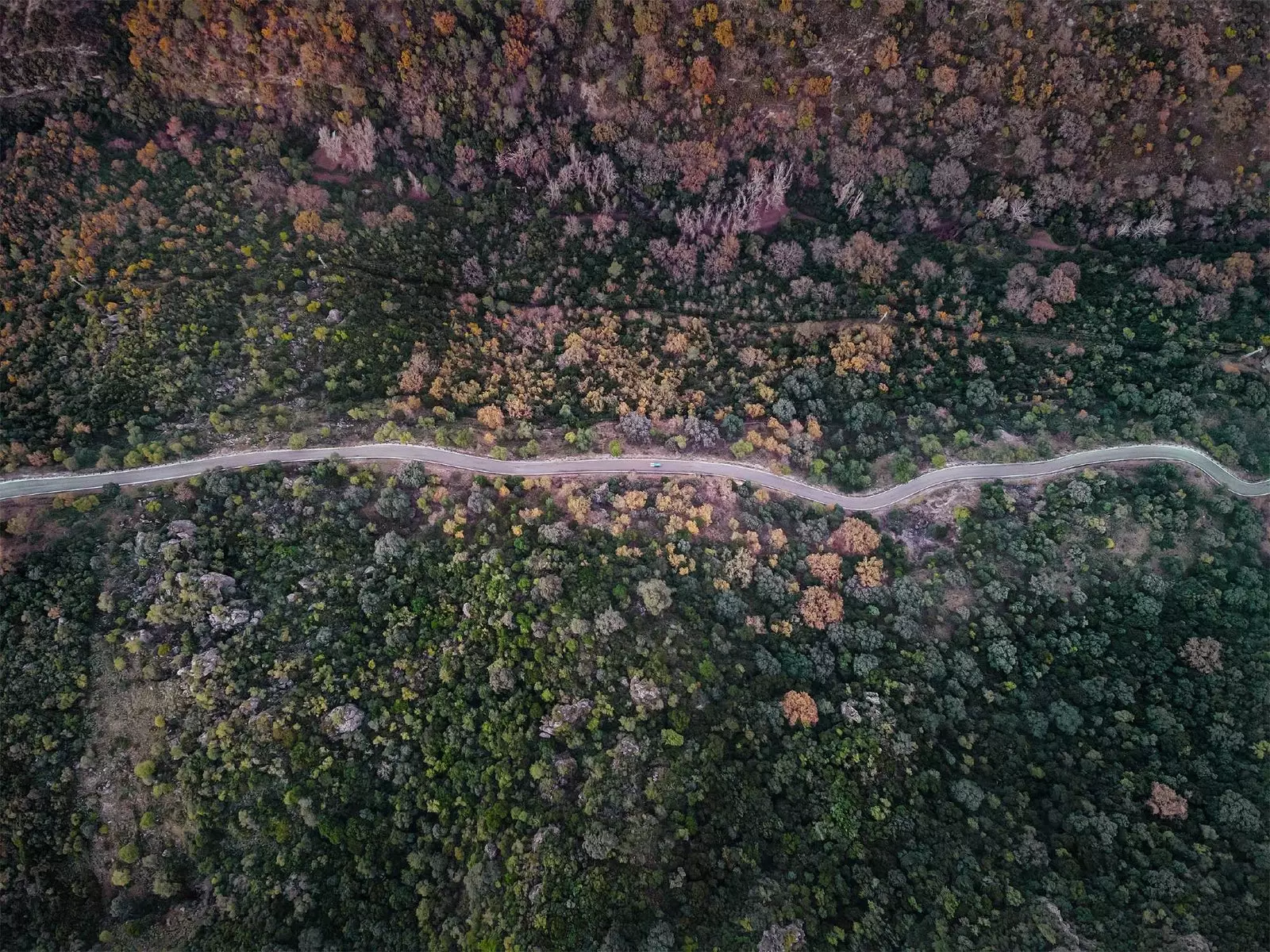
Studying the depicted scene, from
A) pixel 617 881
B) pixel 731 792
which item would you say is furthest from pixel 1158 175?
pixel 617 881

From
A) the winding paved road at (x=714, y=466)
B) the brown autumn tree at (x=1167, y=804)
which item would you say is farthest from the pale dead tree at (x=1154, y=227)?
the brown autumn tree at (x=1167, y=804)

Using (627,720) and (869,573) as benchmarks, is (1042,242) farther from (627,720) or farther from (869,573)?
(627,720)

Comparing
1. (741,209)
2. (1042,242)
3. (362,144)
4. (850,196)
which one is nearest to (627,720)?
(741,209)

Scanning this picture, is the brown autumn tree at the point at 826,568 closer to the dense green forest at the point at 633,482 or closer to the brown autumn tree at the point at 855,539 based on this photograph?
A: the dense green forest at the point at 633,482

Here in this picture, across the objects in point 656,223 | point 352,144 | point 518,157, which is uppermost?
point 352,144

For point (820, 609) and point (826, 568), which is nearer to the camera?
point (820, 609)

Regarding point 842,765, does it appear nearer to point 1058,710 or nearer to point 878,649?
point 878,649

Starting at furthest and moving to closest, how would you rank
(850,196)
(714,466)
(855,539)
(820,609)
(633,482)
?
(850,196) < (714,466) < (633,482) < (855,539) < (820,609)
